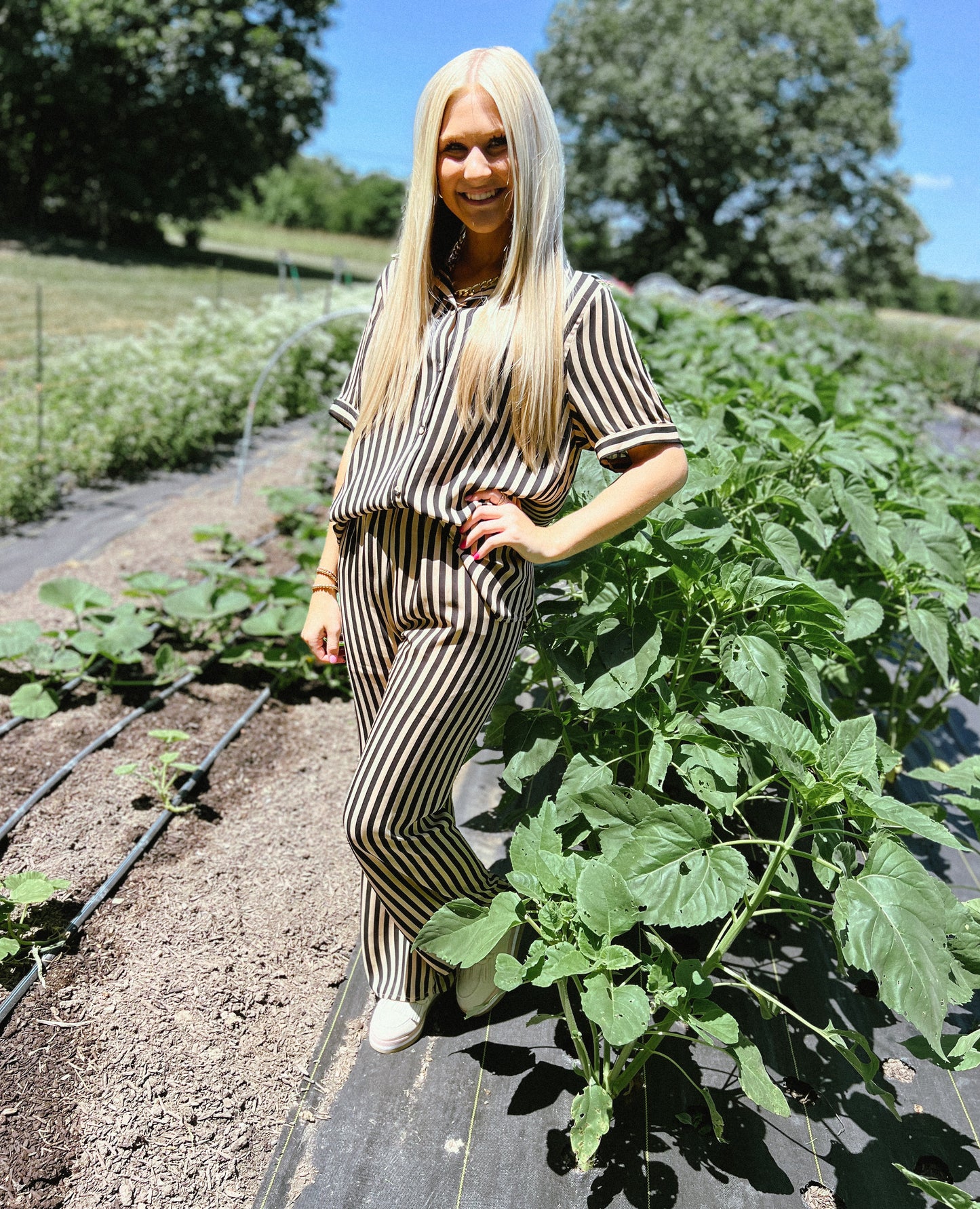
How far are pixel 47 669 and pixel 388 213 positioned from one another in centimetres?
4742

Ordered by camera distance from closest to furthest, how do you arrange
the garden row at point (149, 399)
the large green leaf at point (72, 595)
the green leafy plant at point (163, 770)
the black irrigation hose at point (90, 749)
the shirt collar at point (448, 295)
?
the shirt collar at point (448, 295) → the black irrigation hose at point (90, 749) → the green leafy plant at point (163, 770) → the large green leaf at point (72, 595) → the garden row at point (149, 399)

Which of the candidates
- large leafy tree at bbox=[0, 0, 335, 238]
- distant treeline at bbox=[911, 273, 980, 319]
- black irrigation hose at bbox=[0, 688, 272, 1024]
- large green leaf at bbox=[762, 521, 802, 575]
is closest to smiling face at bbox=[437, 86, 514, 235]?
large green leaf at bbox=[762, 521, 802, 575]

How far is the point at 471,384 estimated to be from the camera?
4.73 ft

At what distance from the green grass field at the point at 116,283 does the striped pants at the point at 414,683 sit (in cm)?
756

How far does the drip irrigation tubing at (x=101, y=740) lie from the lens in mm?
2232

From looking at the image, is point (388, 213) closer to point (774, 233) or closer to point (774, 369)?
point (774, 233)

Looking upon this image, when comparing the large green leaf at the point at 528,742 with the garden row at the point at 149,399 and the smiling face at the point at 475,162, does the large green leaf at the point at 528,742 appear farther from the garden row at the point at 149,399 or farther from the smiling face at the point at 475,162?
the garden row at the point at 149,399

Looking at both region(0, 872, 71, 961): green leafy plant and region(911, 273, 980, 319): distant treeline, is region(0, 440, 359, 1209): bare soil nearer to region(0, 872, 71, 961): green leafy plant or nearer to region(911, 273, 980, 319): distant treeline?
region(0, 872, 71, 961): green leafy plant

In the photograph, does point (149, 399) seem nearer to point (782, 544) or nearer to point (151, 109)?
point (782, 544)

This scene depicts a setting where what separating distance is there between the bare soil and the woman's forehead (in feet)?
5.05

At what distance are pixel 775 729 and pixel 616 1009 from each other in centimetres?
43

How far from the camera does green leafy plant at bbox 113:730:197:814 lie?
235cm

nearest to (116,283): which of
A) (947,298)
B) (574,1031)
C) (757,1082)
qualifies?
(574,1031)

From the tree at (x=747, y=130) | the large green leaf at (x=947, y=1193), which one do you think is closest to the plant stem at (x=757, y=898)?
the large green leaf at (x=947, y=1193)
